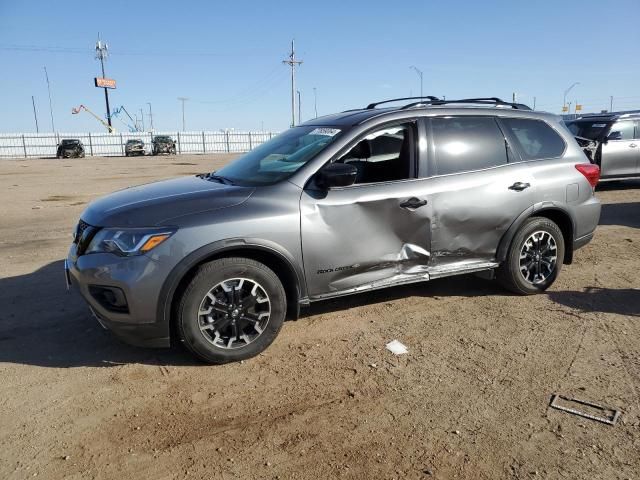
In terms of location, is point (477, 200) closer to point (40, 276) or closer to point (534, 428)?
point (534, 428)

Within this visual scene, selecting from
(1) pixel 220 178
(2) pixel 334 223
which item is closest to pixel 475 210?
(2) pixel 334 223

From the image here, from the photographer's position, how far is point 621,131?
11.5 metres

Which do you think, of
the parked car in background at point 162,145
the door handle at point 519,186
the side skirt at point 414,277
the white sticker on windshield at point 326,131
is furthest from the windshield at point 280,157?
the parked car in background at point 162,145

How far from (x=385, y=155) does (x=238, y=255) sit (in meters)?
1.66

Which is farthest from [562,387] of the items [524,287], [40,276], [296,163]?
[40,276]

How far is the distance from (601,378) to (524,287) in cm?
161

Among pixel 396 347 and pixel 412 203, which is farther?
pixel 412 203

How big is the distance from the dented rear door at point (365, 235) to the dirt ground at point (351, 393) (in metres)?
0.50

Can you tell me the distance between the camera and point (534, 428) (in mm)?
2885

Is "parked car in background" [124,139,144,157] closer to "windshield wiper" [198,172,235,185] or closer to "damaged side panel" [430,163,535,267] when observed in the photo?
"windshield wiper" [198,172,235,185]

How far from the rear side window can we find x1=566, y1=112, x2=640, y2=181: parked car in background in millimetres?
7016

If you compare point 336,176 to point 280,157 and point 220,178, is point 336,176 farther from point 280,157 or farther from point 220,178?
point 220,178

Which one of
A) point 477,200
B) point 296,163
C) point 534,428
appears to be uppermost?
point 296,163

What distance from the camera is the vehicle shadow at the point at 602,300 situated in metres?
4.65
